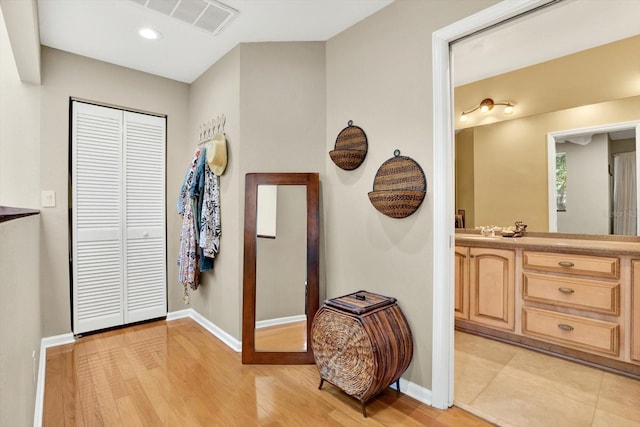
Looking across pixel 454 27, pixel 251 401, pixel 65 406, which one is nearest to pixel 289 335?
pixel 251 401

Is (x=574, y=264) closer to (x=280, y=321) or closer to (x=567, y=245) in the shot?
(x=567, y=245)

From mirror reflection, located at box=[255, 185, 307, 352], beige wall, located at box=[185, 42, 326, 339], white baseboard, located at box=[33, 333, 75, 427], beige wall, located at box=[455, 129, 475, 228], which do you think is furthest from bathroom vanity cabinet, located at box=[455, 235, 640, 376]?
white baseboard, located at box=[33, 333, 75, 427]

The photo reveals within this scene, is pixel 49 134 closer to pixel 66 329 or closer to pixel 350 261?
pixel 66 329

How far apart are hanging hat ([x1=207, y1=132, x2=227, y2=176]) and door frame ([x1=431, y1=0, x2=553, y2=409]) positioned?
174 centimetres

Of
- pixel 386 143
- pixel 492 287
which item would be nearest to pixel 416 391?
pixel 492 287

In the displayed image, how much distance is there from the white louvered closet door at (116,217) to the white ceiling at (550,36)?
3.00m

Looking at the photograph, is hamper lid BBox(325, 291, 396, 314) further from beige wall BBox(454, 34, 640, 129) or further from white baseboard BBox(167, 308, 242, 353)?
beige wall BBox(454, 34, 640, 129)

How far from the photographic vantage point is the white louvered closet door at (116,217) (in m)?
2.89

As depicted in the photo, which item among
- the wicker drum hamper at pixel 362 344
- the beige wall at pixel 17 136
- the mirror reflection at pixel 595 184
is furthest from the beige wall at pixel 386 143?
the beige wall at pixel 17 136

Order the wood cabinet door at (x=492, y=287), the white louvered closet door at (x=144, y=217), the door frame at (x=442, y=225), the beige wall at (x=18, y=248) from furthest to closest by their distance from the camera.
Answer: the white louvered closet door at (x=144, y=217), the wood cabinet door at (x=492, y=287), the door frame at (x=442, y=225), the beige wall at (x=18, y=248)

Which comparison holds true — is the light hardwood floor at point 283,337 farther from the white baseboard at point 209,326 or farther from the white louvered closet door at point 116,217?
the white louvered closet door at point 116,217

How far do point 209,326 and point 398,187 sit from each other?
7.45ft

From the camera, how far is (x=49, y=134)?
8.98 ft

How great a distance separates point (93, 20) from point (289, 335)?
110 inches
